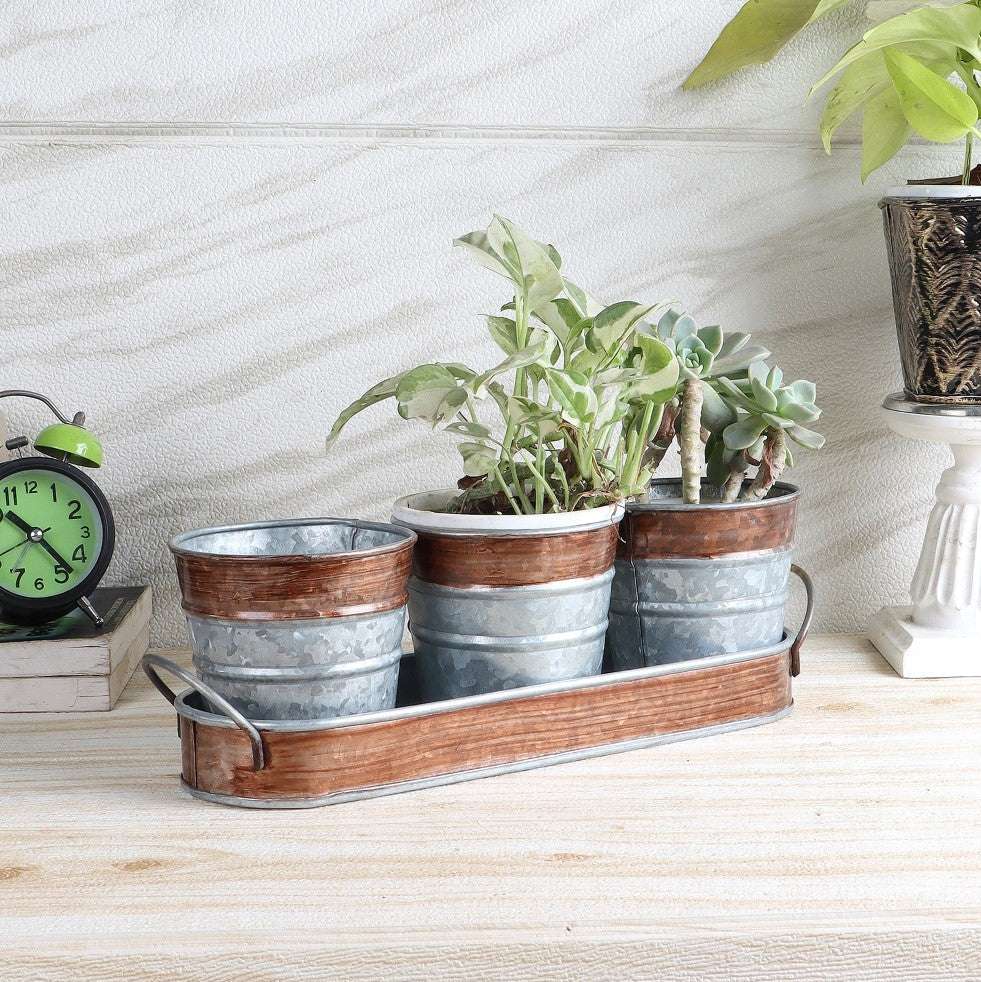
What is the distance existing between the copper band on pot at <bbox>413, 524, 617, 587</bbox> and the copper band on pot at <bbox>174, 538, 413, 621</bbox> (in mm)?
72

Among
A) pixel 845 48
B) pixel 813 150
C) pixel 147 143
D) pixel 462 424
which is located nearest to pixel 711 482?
pixel 462 424

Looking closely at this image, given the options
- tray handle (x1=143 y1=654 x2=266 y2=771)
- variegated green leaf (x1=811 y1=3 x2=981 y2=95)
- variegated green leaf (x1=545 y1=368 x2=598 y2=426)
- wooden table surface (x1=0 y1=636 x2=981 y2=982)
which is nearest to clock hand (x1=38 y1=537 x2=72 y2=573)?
wooden table surface (x1=0 y1=636 x2=981 y2=982)

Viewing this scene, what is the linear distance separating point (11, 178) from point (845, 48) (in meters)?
0.89

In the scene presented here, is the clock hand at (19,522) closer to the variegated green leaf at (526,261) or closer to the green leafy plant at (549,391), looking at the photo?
the green leafy plant at (549,391)

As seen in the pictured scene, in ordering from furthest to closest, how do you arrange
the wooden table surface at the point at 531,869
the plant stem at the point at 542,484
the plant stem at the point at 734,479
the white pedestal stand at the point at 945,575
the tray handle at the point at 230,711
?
the white pedestal stand at the point at 945,575 → the plant stem at the point at 734,479 → the plant stem at the point at 542,484 → the tray handle at the point at 230,711 → the wooden table surface at the point at 531,869

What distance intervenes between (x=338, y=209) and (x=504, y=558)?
499 mm

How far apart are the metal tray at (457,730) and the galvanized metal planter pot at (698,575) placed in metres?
0.02

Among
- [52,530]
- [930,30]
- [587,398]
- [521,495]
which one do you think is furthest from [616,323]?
[52,530]

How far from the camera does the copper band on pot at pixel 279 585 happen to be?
0.69 meters

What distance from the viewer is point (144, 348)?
109 cm

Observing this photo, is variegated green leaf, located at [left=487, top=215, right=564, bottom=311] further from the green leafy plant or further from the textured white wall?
the textured white wall

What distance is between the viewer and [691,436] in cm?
85

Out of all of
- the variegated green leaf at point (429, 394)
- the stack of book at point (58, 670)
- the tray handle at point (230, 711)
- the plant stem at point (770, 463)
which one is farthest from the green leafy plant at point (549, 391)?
the stack of book at point (58, 670)

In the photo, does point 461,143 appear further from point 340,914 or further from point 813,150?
point 340,914
